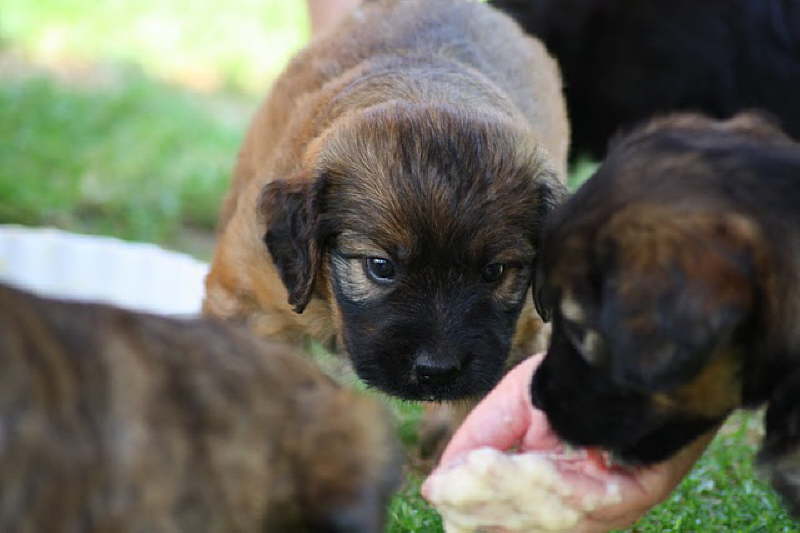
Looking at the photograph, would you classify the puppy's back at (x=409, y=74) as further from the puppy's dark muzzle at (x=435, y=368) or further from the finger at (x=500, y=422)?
the finger at (x=500, y=422)

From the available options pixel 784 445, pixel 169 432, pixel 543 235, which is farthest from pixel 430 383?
pixel 169 432

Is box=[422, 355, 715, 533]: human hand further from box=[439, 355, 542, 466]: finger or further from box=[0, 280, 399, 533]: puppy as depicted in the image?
box=[0, 280, 399, 533]: puppy

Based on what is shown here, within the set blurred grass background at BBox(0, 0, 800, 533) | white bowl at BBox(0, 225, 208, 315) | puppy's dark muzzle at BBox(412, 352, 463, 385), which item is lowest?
blurred grass background at BBox(0, 0, 800, 533)

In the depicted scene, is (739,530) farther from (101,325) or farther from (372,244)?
(101,325)

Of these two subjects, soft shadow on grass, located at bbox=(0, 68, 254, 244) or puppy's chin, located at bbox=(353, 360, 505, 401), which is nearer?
puppy's chin, located at bbox=(353, 360, 505, 401)

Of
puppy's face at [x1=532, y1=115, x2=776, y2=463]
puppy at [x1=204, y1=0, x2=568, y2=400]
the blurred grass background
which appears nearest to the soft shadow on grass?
the blurred grass background

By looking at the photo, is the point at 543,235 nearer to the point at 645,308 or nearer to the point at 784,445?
the point at 645,308
